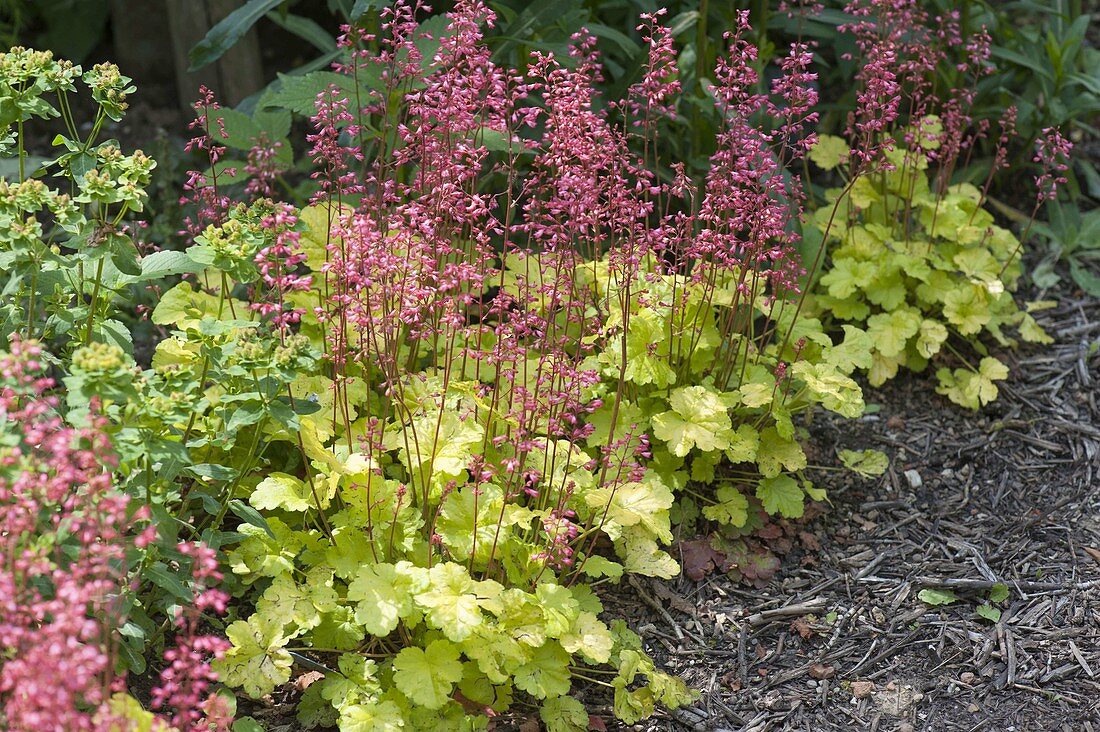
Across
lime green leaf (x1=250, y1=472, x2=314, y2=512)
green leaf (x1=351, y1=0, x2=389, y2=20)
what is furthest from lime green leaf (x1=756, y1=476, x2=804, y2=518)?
green leaf (x1=351, y1=0, x2=389, y2=20)

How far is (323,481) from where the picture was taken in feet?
8.84

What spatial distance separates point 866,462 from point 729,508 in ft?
1.65

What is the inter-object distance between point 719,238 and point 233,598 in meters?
1.48

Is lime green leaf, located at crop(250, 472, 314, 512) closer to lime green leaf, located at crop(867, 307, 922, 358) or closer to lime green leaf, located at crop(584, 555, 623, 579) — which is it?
lime green leaf, located at crop(584, 555, 623, 579)

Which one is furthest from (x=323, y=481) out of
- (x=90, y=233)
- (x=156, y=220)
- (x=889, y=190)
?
(x=889, y=190)

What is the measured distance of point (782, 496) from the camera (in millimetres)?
3143

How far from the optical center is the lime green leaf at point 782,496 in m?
3.12

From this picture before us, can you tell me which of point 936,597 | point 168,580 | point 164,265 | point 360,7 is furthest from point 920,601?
point 360,7

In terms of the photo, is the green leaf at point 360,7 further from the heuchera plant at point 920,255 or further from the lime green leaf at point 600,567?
the lime green leaf at point 600,567

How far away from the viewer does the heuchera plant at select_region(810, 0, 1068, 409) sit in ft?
12.0

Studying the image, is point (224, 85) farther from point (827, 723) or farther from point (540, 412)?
point (827, 723)

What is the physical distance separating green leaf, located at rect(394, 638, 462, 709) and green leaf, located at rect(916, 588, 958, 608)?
129 cm

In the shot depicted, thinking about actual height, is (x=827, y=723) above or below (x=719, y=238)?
below

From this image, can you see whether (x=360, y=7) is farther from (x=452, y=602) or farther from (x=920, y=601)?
(x=920, y=601)
